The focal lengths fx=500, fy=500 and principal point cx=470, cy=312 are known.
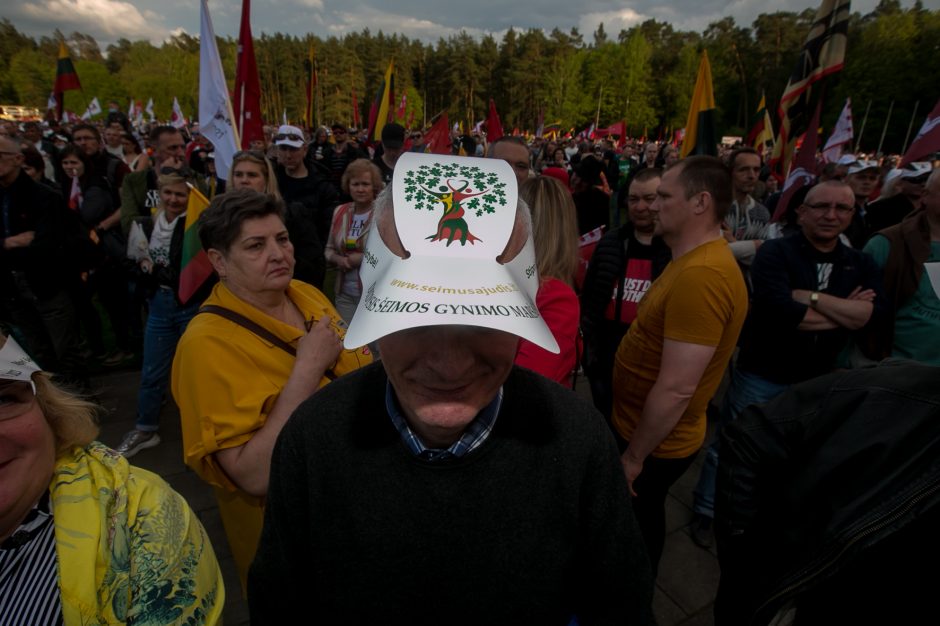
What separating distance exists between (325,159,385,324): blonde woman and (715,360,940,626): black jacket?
3.63 meters

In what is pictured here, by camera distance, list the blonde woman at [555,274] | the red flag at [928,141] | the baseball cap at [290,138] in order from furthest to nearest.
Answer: the baseball cap at [290,138], the red flag at [928,141], the blonde woman at [555,274]

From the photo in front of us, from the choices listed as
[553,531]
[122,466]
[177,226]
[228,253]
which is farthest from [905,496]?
[177,226]

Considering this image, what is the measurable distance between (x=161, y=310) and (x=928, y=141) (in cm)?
704

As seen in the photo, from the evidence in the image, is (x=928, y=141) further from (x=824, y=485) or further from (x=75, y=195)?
(x=75, y=195)

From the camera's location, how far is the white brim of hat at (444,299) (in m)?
0.96

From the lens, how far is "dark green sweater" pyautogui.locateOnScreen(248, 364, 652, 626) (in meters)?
1.14

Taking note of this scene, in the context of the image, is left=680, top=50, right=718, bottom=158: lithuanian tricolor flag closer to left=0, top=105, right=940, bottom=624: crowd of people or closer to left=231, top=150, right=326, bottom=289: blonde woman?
left=0, top=105, right=940, bottom=624: crowd of people

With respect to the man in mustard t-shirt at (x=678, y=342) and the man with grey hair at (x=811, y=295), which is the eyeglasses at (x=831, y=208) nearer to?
the man with grey hair at (x=811, y=295)

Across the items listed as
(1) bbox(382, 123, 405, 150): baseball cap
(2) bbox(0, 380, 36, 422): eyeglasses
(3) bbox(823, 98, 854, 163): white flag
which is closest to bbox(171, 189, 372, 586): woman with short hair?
(2) bbox(0, 380, 36, 422): eyeglasses

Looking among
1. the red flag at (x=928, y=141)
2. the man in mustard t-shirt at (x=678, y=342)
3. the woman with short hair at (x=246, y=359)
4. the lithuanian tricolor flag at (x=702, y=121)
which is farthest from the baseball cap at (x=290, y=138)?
the red flag at (x=928, y=141)

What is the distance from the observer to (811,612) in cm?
139

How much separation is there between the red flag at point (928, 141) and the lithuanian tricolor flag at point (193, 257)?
20.4ft

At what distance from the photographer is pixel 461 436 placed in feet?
3.87

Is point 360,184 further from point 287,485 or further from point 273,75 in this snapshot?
point 273,75
